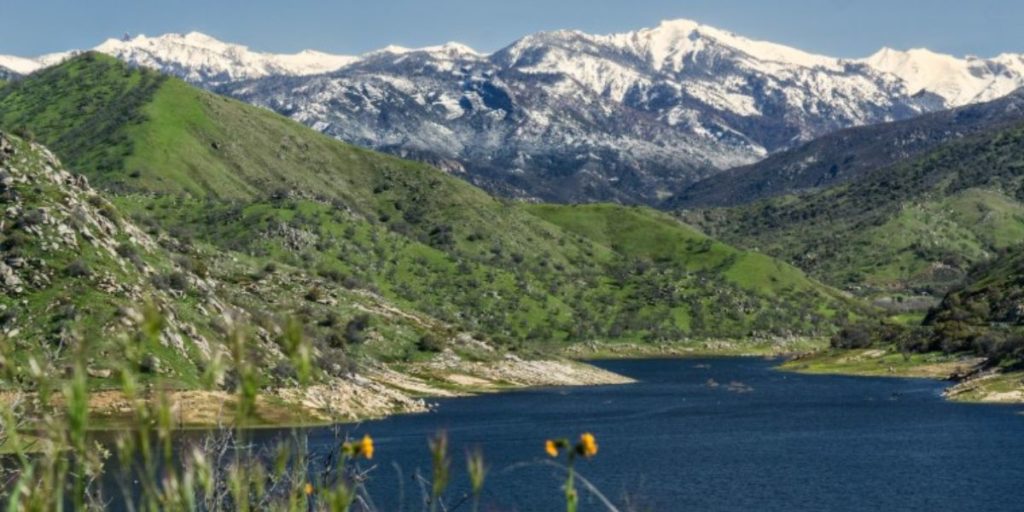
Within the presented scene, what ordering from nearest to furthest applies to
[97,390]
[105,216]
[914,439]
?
[97,390] < [914,439] < [105,216]

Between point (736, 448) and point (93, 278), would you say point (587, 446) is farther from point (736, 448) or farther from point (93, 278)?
point (93, 278)

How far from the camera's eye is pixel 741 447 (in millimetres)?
117938

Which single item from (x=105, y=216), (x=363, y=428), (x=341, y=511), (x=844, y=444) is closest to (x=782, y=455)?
(x=844, y=444)

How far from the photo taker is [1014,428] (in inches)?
4857

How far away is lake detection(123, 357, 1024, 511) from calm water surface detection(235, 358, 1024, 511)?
0.18 metres

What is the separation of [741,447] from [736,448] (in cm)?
88

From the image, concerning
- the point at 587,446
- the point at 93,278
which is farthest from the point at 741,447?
the point at 587,446

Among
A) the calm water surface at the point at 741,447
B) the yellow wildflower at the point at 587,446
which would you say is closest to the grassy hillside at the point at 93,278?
the calm water surface at the point at 741,447

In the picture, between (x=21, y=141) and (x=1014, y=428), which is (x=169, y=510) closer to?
(x=1014, y=428)

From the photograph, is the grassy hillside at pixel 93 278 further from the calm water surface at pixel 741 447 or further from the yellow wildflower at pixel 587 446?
the yellow wildflower at pixel 587 446

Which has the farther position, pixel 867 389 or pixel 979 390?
pixel 867 389

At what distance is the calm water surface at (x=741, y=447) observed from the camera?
82.9m

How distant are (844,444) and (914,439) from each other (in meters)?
7.02

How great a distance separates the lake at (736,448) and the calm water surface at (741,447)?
0.60 feet
